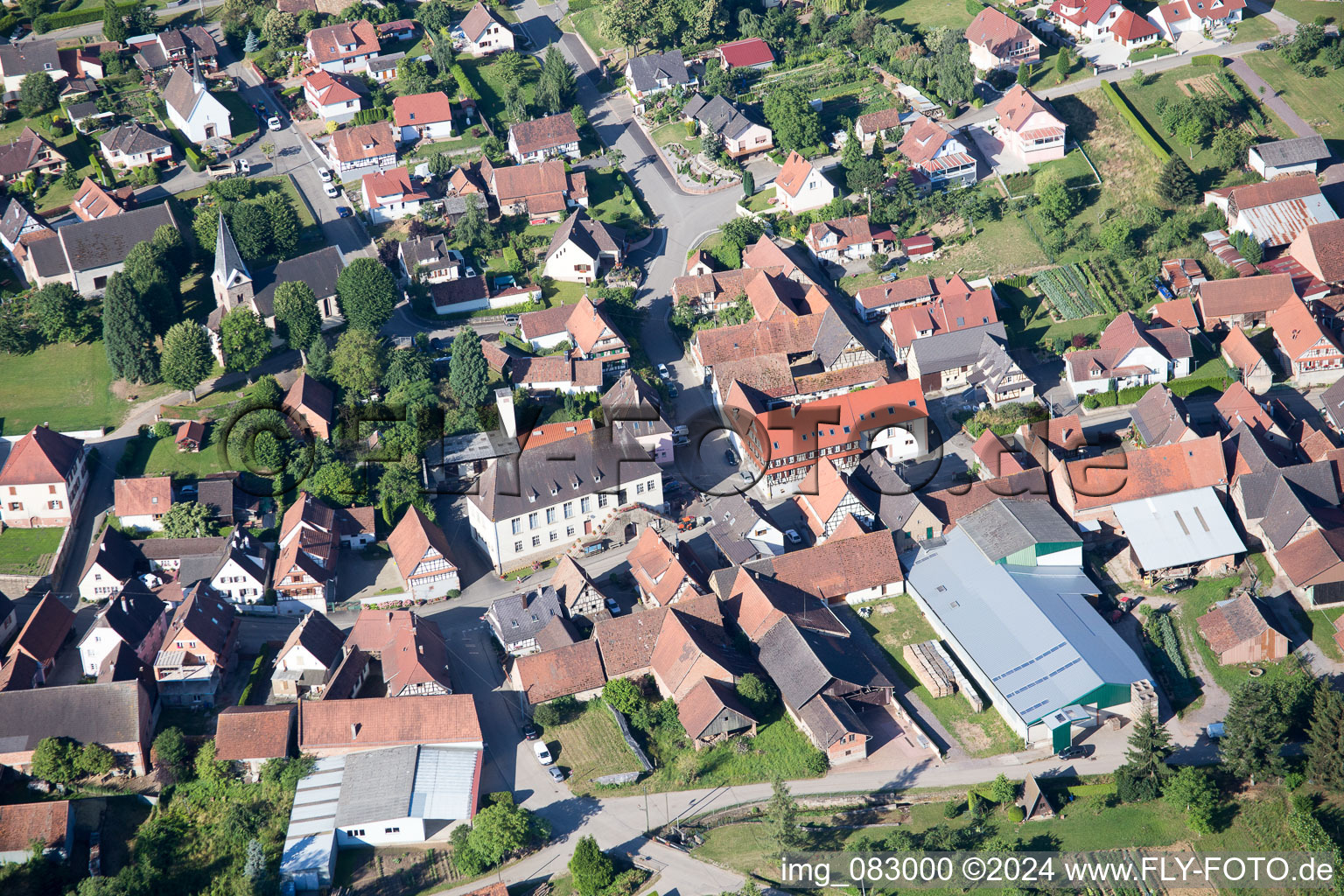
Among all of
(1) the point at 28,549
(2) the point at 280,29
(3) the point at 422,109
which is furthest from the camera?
(2) the point at 280,29

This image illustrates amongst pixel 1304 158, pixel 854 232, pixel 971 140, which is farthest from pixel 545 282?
pixel 1304 158

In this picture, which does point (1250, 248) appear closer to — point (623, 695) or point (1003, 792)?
point (1003, 792)

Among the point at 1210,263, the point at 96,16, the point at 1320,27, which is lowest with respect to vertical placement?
the point at 1210,263

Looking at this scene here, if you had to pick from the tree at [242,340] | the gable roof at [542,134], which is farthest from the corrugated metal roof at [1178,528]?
the gable roof at [542,134]

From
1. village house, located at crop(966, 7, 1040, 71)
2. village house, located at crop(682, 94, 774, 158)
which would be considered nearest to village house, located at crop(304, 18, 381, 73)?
village house, located at crop(682, 94, 774, 158)

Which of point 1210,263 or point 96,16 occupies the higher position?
point 96,16

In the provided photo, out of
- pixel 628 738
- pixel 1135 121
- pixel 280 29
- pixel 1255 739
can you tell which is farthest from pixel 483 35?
pixel 1255 739

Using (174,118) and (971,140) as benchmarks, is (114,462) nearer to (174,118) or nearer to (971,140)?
(174,118)
